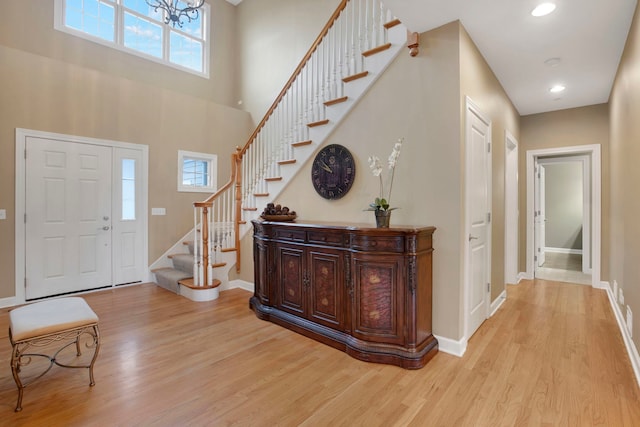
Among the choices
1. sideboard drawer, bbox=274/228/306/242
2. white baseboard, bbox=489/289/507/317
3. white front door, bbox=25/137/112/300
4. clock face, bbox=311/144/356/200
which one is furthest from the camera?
white front door, bbox=25/137/112/300

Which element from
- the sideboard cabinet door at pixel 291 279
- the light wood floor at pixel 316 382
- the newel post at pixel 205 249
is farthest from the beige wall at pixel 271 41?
the light wood floor at pixel 316 382

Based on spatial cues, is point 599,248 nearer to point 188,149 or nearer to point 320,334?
point 320,334

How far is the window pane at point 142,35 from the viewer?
543 centimetres

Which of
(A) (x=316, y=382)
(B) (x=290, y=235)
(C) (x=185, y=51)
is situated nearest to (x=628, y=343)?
(A) (x=316, y=382)

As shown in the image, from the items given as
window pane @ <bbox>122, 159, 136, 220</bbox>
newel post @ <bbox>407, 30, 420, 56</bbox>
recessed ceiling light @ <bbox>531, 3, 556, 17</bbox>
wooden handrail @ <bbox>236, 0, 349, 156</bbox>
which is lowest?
window pane @ <bbox>122, 159, 136, 220</bbox>

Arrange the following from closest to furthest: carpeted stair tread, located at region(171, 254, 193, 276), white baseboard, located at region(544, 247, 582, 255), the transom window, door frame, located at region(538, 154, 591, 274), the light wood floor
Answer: the light wood floor
carpeted stair tread, located at region(171, 254, 193, 276)
the transom window
door frame, located at region(538, 154, 591, 274)
white baseboard, located at region(544, 247, 582, 255)

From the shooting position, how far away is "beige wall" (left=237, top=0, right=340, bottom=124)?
5.65 meters

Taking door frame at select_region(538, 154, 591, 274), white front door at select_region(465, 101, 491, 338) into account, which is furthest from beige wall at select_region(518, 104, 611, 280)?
white front door at select_region(465, 101, 491, 338)

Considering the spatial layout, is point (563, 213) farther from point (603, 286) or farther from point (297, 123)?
point (297, 123)

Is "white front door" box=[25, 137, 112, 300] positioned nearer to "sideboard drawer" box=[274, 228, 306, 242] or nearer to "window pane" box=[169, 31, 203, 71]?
"window pane" box=[169, 31, 203, 71]

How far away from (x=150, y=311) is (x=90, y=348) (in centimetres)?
95

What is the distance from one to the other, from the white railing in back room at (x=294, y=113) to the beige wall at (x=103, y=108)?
3.80ft

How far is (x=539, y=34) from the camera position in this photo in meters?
2.76

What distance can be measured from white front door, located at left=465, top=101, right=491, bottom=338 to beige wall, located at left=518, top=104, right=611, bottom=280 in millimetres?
2393
